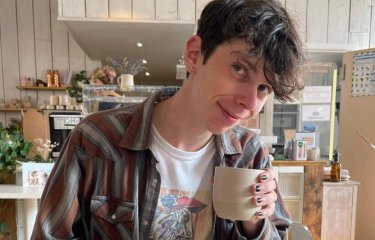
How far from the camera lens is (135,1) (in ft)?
8.09

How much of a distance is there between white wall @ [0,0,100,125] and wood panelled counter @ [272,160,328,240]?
353cm

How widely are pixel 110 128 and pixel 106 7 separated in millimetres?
2000

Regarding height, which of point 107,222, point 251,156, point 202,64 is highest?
point 202,64

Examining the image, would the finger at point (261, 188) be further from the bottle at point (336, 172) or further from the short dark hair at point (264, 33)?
the bottle at point (336, 172)

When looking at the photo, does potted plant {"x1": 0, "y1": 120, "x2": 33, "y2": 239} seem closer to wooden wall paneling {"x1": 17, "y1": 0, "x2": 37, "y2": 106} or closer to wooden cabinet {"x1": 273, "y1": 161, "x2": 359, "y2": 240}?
wooden cabinet {"x1": 273, "y1": 161, "x2": 359, "y2": 240}

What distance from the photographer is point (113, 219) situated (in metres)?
0.74

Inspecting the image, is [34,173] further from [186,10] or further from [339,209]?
[339,209]

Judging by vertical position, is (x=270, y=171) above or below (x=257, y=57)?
below

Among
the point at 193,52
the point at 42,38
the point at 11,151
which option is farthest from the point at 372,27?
the point at 42,38

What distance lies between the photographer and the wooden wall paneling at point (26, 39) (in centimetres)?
450

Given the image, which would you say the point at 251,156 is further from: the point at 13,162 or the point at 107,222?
the point at 13,162

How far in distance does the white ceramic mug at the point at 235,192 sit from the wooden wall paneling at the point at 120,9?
7.09ft

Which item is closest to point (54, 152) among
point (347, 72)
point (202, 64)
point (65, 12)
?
point (65, 12)

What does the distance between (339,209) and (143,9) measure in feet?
7.85
